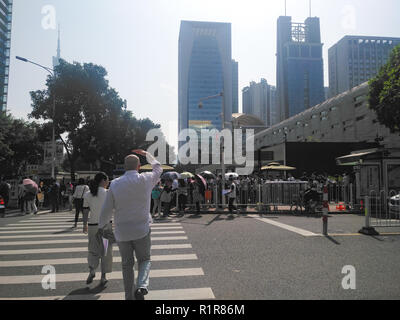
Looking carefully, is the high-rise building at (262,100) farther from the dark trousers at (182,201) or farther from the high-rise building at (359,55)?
the dark trousers at (182,201)

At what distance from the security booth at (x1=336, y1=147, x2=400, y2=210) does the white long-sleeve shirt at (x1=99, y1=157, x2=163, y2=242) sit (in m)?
13.5

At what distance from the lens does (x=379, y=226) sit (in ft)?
31.0

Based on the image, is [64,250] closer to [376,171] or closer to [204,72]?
[376,171]

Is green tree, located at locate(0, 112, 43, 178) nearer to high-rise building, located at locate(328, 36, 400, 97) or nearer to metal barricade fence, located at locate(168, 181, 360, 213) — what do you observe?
metal barricade fence, located at locate(168, 181, 360, 213)

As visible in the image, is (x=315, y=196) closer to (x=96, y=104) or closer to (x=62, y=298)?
(x=62, y=298)

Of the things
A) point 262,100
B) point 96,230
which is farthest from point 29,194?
point 262,100

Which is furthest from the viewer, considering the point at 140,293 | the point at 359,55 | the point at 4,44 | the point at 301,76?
the point at 301,76

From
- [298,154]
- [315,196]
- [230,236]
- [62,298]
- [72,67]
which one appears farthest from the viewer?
[298,154]

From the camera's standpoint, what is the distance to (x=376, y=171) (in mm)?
15500

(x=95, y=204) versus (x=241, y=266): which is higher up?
(x=95, y=204)

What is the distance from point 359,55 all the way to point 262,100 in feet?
410

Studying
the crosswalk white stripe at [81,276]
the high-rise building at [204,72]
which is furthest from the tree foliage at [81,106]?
the high-rise building at [204,72]
